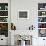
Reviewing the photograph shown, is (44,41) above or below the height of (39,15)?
below

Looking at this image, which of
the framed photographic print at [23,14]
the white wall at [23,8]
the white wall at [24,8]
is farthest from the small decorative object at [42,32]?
the framed photographic print at [23,14]

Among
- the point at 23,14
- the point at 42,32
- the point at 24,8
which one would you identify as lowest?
the point at 42,32

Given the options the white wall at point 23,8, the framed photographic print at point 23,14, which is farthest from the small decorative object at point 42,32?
the framed photographic print at point 23,14

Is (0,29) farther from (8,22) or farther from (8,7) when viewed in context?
(8,7)

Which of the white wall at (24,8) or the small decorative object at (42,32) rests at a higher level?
the white wall at (24,8)

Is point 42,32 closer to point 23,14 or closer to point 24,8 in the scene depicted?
point 23,14

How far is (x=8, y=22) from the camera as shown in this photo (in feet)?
20.4

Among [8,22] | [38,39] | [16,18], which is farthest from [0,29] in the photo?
[38,39]

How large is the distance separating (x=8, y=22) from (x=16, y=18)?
51 cm

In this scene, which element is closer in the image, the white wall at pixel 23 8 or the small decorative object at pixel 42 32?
the white wall at pixel 23 8

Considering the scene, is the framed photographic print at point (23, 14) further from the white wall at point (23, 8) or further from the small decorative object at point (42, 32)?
the small decorative object at point (42, 32)

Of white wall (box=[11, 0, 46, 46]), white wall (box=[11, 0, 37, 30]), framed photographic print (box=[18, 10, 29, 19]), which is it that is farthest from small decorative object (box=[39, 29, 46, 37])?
framed photographic print (box=[18, 10, 29, 19])

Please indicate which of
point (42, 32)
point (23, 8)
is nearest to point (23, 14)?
point (23, 8)

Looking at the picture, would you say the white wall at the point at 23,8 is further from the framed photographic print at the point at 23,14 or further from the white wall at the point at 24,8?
the framed photographic print at the point at 23,14
